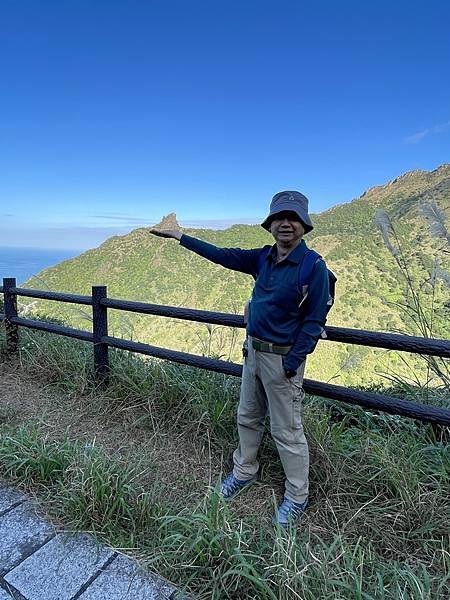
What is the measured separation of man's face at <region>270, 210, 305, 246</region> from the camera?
1825mm

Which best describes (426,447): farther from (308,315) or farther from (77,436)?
(77,436)

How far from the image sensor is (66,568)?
1554 mm

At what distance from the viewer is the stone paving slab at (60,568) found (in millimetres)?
1464

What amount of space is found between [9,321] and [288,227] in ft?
11.4

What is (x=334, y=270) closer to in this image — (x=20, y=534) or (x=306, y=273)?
(x=306, y=273)

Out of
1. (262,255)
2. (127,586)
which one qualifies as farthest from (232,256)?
(127,586)

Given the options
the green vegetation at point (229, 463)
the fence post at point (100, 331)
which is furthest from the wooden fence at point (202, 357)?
the green vegetation at point (229, 463)

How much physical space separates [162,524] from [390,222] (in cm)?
219

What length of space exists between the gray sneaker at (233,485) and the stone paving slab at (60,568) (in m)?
0.68

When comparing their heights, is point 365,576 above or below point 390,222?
below

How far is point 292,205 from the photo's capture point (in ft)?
5.91

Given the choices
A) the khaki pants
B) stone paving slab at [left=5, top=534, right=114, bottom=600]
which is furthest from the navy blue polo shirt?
stone paving slab at [left=5, top=534, right=114, bottom=600]

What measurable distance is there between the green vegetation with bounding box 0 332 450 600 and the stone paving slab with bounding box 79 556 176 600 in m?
0.05

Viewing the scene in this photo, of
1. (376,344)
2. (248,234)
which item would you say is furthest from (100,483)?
(248,234)
